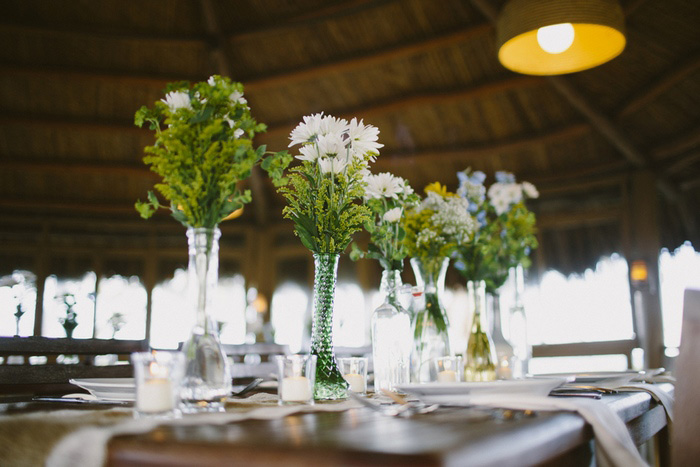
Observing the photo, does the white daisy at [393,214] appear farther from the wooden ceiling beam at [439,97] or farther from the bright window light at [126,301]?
the bright window light at [126,301]

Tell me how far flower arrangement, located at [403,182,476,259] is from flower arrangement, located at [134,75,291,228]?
71cm

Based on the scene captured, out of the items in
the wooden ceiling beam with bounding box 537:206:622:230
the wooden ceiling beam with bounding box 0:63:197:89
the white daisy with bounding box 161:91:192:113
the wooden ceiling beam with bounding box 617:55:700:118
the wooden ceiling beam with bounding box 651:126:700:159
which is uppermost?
the wooden ceiling beam with bounding box 0:63:197:89

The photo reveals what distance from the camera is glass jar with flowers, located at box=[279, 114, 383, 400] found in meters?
1.44

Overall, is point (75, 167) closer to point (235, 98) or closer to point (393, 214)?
point (393, 214)

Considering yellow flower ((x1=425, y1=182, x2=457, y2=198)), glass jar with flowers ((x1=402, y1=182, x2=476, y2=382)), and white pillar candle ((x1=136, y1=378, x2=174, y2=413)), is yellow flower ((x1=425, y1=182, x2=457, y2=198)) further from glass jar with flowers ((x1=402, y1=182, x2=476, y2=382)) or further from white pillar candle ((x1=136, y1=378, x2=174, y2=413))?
white pillar candle ((x1=136, y1=378, x2=174, y2=413))

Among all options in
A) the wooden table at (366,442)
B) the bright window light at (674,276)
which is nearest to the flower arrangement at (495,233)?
the wooden table at (366,442)

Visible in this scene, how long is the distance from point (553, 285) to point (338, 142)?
247 inches

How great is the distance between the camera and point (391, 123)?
7.12m

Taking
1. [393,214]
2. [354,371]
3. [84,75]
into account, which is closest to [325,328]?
[354,371]

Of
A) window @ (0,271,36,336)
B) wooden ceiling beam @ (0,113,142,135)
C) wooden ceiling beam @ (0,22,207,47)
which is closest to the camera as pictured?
wooden ceiling beam @ (0,22,207,47)

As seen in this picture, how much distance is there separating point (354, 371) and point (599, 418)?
0.64m

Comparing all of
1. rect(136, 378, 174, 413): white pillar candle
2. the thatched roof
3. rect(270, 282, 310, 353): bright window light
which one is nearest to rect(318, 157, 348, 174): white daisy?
rect(136, 378, 174, 413): white pillar candle

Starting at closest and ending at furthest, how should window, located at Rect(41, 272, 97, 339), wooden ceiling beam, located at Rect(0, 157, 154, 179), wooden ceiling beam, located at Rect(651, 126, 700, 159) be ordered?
wooden ceiling beam, located at Rect(651, 126, 700, 159), wooden ceiling beam, located at Rect(0, 157, 154, 179), window, located at Rect(41, 272, 97, 339)

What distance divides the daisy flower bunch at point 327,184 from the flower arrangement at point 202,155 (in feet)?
0.87
